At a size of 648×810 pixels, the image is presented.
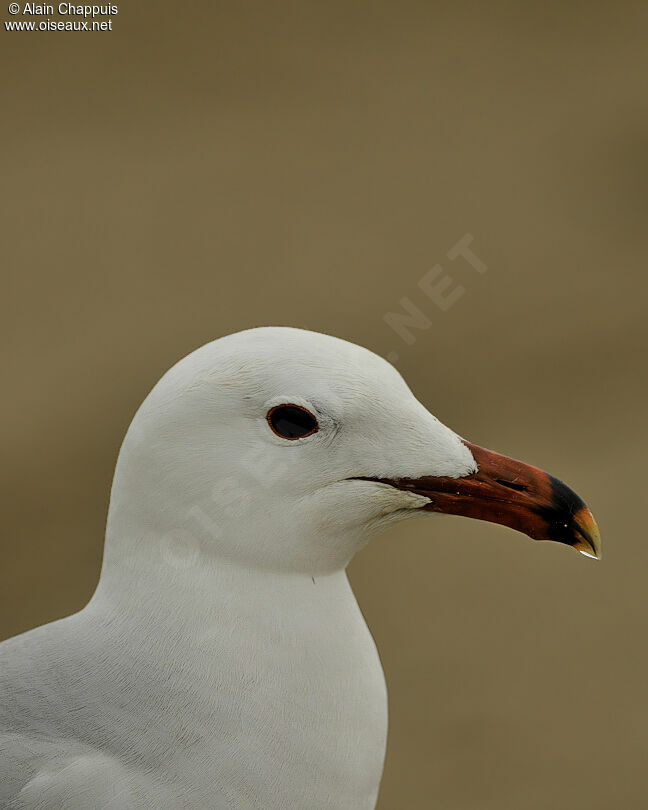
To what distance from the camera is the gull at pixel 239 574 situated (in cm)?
111

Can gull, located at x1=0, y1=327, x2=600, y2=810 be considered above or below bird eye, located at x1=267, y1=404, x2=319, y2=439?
below

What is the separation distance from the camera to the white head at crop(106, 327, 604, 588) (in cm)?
110

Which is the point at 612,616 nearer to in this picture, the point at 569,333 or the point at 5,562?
the point at 569,333

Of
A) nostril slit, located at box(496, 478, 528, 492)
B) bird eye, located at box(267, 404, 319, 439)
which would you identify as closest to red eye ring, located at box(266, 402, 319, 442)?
bird eye, located at box(267, 404, 319, 439)

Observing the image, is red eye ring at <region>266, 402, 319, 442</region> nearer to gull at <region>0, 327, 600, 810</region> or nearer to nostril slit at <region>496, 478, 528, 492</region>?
gull at <region>0, 327, 600, 810</region>

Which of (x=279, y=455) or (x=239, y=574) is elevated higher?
(x=279, y=455)

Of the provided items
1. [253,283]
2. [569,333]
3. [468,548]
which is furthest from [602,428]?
[253,283]

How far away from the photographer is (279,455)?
1.11 m

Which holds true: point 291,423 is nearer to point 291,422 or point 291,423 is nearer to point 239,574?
point 291,422

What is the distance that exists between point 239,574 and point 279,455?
0.44 feet

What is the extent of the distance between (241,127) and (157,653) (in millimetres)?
2956

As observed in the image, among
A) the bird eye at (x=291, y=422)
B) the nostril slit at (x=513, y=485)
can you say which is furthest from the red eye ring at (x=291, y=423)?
the nostril slit at (x=513, y=485)

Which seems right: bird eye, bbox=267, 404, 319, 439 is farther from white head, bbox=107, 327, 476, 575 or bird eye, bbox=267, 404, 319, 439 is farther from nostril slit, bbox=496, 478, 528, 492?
nostril slit, bbox=496, 478, 528, 492

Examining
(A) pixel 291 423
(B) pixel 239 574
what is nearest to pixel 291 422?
(A) pixel 291 423
